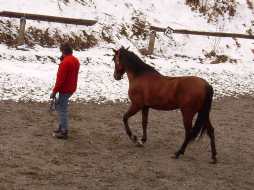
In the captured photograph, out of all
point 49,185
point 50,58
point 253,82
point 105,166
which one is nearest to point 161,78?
point 105,166

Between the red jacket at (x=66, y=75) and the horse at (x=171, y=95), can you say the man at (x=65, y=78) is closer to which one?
the red jacket at (x=66, y=75)

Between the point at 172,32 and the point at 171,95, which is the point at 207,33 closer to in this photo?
the point at 172,32

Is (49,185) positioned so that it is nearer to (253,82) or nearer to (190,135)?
(190,135)

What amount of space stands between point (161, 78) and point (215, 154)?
173 centimetres

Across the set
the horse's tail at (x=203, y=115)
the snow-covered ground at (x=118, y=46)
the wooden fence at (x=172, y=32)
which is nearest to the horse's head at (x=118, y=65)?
the horse's tail at (x=203, y=115)

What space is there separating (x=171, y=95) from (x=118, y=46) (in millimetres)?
11161

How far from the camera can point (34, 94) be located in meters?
13.0

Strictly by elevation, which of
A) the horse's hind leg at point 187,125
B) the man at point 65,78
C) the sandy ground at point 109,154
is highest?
the man at point 65,78

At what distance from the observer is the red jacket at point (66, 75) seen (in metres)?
8.99

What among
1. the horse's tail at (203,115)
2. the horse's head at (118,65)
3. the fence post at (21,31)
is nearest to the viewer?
the horse's tail at (203,115)

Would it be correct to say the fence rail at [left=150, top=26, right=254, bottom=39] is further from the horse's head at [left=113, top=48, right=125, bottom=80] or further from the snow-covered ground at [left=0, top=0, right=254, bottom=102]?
the horse's head at [left=113, top=48, right=125, bottom=80]

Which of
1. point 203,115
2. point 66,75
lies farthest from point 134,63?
point 203,115

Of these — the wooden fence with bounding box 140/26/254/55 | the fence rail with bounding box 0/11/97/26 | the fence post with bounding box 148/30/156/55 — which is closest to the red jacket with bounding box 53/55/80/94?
the fence rail with bounding box 0/11/97/26

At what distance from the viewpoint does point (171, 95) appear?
8.98 meters
